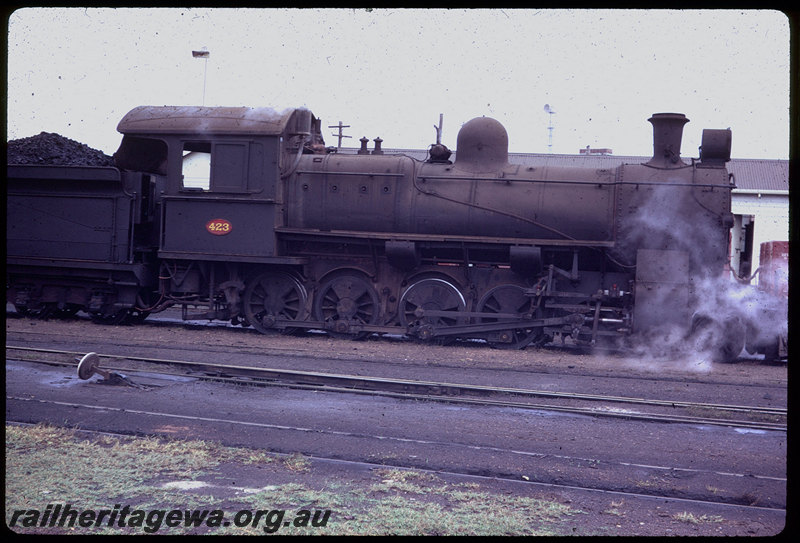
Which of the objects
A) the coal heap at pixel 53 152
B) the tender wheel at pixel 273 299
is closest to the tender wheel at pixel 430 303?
the tender wheel at pixel 273 299

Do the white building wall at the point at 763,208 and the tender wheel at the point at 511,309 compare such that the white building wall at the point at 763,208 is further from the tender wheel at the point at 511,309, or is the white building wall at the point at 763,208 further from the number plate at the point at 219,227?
the number plate at the point at 219,227

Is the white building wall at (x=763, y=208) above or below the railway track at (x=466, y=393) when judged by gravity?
above

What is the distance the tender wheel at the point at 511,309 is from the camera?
11773 millimetres

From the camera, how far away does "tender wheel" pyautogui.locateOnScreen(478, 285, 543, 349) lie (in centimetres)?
1177

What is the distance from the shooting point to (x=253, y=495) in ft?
15.1

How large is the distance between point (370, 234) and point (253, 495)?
25.0 feet

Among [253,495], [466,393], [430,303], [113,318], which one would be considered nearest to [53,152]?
[113,318]

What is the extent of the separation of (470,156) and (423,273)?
2110mm

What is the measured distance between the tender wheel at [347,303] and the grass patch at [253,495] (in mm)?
6697

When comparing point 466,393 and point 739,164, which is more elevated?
point 739,164

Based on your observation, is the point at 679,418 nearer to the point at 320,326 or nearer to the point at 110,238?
the point at 320,326

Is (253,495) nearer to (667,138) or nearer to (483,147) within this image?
(483,147)

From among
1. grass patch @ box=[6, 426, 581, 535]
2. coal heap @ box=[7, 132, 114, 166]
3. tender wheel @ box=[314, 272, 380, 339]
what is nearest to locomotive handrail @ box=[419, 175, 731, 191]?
tender wheel @ box=[314, 272, 380, 339]

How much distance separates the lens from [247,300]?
12742 mm
